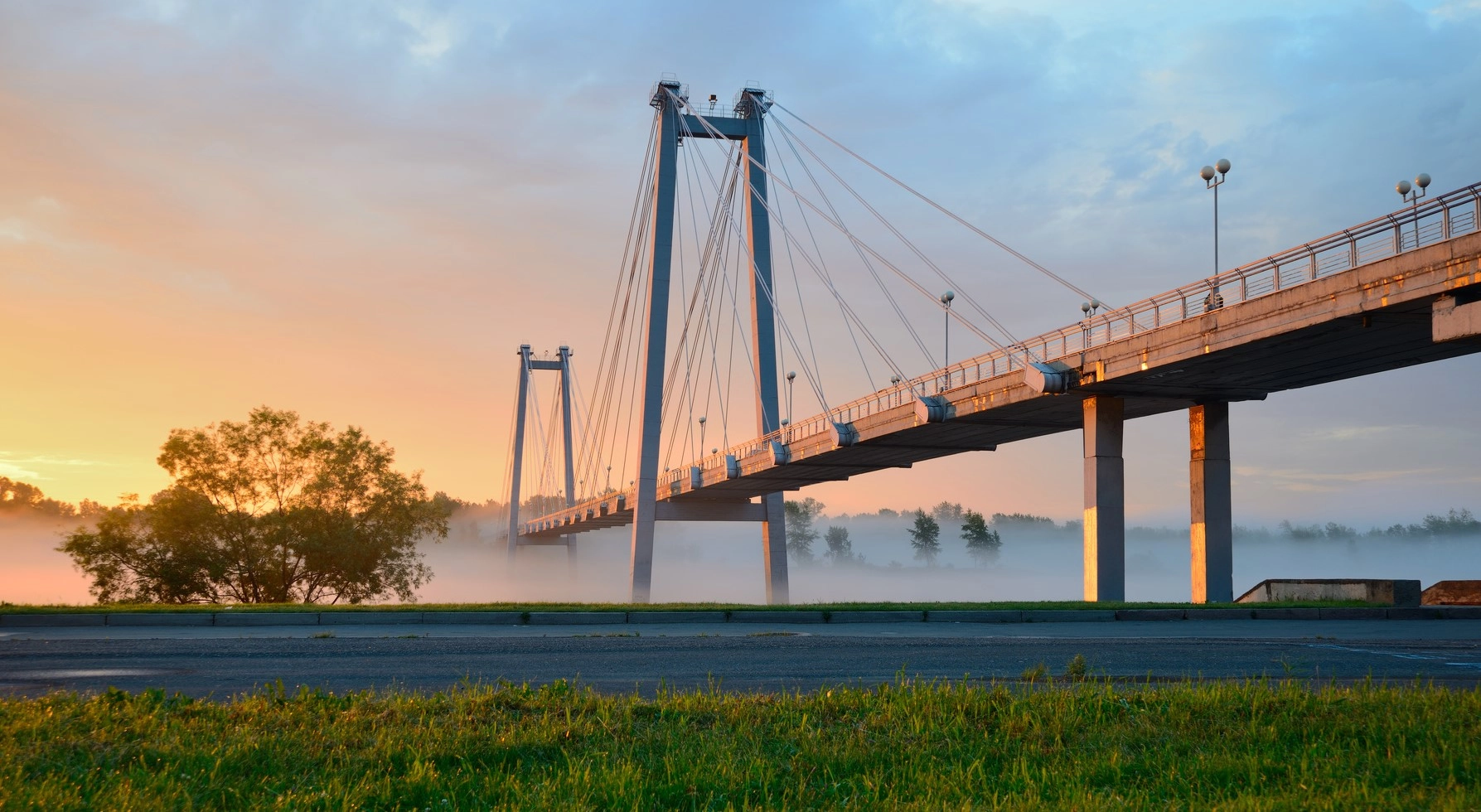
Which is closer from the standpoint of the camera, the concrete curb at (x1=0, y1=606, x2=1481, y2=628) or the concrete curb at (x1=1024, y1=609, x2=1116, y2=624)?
the concrete curb at (x1=0, y1=606, x2=1481, y2=628)

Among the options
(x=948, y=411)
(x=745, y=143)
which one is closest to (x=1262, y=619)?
(x=948, y=411)

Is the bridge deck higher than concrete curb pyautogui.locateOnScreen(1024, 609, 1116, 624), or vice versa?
the bridge deck

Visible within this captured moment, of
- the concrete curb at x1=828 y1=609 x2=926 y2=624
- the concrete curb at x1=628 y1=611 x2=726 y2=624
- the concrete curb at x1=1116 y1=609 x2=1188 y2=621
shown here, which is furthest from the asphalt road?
the concrete curb at x1=1116 y1=609 x2=1188 y2=621

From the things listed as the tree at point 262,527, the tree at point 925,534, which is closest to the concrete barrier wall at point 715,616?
the tree at point 262,527

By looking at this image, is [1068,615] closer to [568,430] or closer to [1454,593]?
[1454,593]

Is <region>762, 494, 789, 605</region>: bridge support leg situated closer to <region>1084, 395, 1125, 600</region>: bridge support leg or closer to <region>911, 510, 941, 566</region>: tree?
<region>1084, 395, 1125, 600</region>: bridge support leg

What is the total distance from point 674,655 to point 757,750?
6.42m

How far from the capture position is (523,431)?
Answer: 107m

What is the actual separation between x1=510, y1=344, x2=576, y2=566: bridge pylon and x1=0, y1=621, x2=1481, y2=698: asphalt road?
84260 mm

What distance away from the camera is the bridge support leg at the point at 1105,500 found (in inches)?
1319

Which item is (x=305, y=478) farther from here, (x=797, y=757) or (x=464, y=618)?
(x=797, y=757)

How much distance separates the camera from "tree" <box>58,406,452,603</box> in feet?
130

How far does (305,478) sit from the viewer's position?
42469 millimetres

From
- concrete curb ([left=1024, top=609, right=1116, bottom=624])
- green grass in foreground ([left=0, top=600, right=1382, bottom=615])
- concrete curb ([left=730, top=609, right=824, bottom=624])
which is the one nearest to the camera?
green grass in foreground ([left=0, top=600, right=1382, bottom=615])
